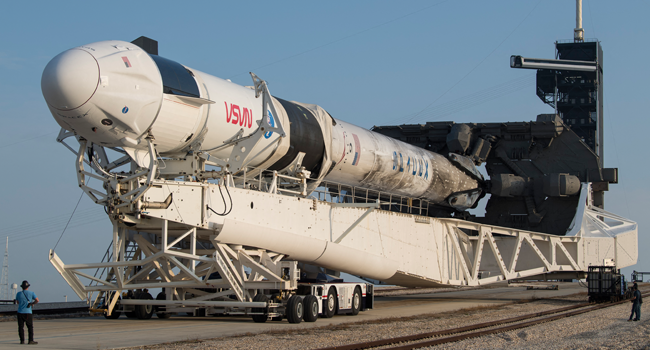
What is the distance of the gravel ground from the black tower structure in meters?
52.6

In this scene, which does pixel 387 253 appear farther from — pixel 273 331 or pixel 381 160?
pixel 273 331

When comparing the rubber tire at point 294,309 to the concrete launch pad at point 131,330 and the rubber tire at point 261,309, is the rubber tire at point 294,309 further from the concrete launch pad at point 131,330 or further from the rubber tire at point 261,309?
the rubber tire at point 261,309

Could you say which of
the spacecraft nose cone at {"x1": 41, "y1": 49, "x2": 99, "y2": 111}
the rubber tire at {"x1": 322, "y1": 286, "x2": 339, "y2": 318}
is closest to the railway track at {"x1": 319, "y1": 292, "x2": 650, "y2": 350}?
the rubber tire at {"x1": 322, "y1": 286, "x2": 339, "y2": 318}

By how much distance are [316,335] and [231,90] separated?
22.0 feet

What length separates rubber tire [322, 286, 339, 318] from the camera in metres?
17.1

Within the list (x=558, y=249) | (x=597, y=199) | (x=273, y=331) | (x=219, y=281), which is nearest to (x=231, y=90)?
(x=219, y=281)

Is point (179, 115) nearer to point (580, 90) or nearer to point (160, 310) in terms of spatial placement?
point (160, 310)

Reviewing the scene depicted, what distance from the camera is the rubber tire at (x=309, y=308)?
1572 centimetres

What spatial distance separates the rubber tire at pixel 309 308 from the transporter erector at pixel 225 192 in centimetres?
3

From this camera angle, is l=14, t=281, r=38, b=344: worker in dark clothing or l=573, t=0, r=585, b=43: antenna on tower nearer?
l=14, t=281, r=38, b=344: worker in dark clothing

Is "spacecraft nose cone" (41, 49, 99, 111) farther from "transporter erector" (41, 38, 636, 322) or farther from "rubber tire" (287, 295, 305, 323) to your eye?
"rubber tire" (287, 295, 305, 323)

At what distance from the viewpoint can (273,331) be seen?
13352mm

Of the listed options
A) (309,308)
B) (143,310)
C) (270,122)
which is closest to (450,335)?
(309,308)

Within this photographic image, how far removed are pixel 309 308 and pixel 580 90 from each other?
5876cm
